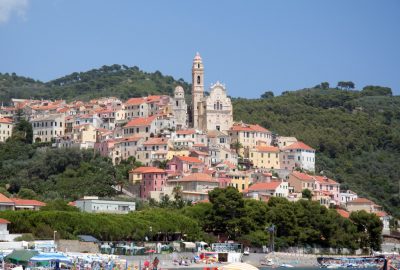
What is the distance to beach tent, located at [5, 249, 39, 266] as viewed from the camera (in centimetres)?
5512

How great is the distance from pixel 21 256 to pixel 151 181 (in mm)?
39780

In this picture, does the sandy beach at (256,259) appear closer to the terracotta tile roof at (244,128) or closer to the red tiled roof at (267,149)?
the red tiled roof at (267,149)

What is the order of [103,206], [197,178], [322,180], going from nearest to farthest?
[103,206] < [197,178] < [322,180]

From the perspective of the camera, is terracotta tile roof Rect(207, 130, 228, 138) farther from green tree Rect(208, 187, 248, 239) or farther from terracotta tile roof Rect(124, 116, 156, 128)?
green tree Rect(208, 187, 248, 239)

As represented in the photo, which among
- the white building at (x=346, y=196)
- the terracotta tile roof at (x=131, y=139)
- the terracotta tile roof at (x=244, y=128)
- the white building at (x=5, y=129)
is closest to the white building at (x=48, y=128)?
the white building at (x=5, y=129)

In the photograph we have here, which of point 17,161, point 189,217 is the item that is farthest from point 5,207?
point 17,161

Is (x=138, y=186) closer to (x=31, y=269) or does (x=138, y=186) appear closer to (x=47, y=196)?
(x=47, y=196)

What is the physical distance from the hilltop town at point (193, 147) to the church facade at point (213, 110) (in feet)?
0.36

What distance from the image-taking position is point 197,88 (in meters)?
112

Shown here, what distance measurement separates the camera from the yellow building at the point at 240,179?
100812 millimetres

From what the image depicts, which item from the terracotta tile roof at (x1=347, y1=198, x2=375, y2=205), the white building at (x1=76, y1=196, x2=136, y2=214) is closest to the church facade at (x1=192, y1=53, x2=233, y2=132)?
the terracotta tile roof at (x1=347, y1=198, x2=375, y2=205)

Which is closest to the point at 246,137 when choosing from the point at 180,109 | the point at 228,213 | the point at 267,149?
the point at 267,149

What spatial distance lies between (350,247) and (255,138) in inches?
907

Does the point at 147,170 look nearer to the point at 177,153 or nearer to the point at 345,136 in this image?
the point at 177,153
